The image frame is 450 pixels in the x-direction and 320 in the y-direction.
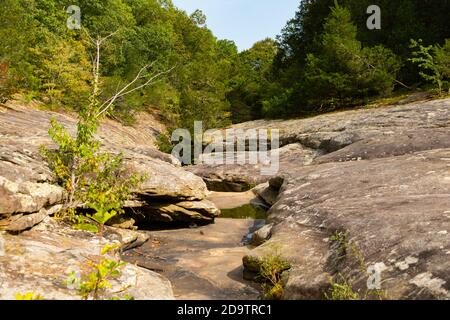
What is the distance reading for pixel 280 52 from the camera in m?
39.5

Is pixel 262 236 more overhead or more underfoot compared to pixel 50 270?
more underfoot

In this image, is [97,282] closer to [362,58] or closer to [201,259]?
[201,259]

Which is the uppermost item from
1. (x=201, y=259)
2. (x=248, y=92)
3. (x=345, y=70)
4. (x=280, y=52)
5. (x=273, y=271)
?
(x=280, y=52)

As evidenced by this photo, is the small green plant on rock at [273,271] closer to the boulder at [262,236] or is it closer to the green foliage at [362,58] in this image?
the boulder at [262,236]

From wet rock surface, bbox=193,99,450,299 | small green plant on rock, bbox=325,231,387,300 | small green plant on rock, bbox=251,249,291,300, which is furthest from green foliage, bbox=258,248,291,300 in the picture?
small green plant on rock, bbox=325,231,387,300

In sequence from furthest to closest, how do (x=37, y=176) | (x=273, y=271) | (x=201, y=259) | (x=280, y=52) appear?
(x=280, y=52) < (x=201, y=259) < (x=37, y=176) < (x=273, y=271)

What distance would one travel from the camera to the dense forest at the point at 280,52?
63.2ft

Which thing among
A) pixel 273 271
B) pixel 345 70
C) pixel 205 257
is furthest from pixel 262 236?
pixel 345 70

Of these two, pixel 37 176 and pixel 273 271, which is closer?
pixel 273 271

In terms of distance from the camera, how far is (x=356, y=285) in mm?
4289

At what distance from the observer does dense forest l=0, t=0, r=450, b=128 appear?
63.2ft

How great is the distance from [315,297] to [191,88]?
24275mm

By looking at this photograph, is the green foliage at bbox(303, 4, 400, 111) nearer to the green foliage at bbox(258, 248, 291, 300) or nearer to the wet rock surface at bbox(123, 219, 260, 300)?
the wet rock surface at bbox(123, 219, 260, 300)
